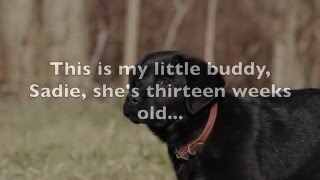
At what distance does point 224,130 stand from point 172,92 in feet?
1.43

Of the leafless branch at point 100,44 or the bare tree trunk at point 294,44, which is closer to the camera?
the bare tree trunk at point 294,44

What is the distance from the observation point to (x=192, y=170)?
5926 mm

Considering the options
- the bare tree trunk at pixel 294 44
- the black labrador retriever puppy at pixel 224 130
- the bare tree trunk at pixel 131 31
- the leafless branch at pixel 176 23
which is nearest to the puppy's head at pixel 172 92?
the black labrador retriever puppy at pixel 224 130

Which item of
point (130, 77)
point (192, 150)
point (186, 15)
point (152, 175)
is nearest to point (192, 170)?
point (192, 150)

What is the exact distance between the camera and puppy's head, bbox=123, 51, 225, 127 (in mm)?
5840

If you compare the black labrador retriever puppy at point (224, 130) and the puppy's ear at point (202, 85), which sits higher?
A: the puppy's ear at point (202, 85)

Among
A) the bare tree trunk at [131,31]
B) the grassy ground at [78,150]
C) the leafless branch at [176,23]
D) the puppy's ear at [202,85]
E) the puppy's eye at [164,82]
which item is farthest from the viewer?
the leafless branch at [176,23]

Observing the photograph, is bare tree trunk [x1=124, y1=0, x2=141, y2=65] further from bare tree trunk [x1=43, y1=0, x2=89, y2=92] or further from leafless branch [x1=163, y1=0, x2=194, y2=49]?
leafless branch [x1=163, y1=0, x2=194, y2=49]

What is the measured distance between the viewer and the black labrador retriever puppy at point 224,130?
582 cm

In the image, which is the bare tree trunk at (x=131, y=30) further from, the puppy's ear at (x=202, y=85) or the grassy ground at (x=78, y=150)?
the puppy's ear at (x=202, y=85)

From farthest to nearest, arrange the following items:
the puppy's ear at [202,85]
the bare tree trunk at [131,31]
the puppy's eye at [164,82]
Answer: the bare tree trunk at [131,31] < the puppy's eye at [164,82] < the puppy's ear at [202,85]

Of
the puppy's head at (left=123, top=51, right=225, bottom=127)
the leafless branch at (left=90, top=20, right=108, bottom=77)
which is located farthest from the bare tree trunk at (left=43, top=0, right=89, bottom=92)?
the puppy's head at (left=123, top=51, right=225, bottom=127)

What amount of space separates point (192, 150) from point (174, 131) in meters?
0.22

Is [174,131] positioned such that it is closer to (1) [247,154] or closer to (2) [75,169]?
(1) [247,154]
